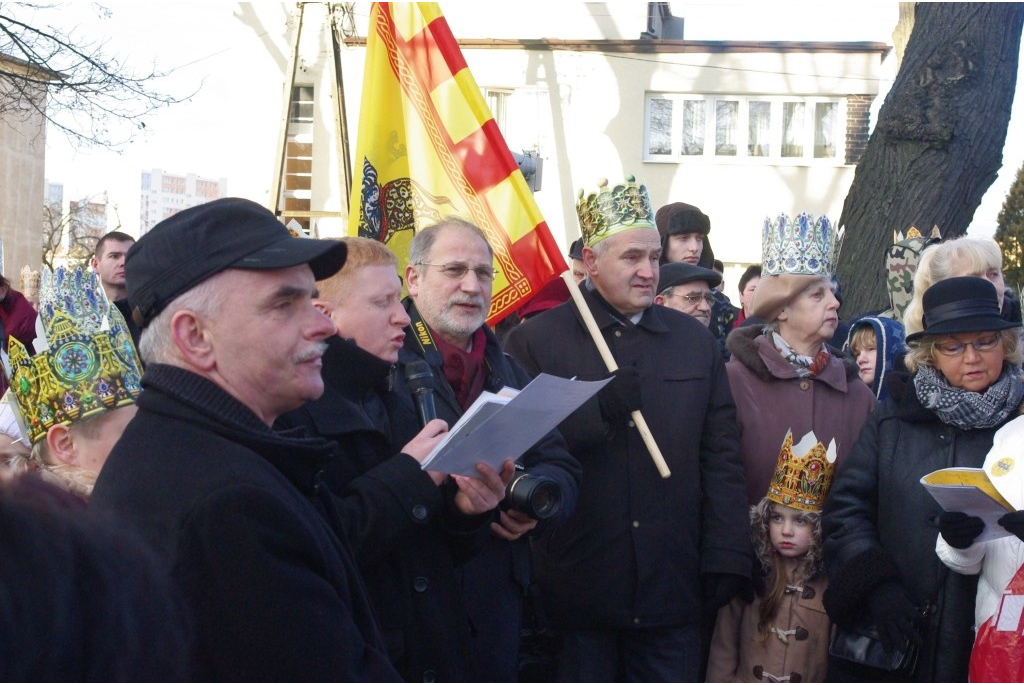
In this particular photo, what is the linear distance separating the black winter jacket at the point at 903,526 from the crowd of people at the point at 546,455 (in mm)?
10

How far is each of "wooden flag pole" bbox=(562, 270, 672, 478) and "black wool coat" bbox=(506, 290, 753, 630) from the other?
0.09 meters

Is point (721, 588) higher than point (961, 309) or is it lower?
lower

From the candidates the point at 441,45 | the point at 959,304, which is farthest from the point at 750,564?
the point at 441,45

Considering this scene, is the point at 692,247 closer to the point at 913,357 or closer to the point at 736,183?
the point at 913,357

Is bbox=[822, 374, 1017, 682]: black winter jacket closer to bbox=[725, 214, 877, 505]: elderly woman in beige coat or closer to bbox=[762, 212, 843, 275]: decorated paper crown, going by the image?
bbox=[725, 214, 877, 505]: elderly woman in beige coat

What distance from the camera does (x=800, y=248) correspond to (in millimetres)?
5223

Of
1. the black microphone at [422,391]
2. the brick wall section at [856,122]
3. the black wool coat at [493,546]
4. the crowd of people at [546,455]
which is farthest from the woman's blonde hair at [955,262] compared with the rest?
the brick wall section at [856,122]

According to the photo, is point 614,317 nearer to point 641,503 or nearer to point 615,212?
point 615,212

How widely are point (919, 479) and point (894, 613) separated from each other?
470 mm

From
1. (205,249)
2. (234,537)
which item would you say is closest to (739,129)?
(205,249)

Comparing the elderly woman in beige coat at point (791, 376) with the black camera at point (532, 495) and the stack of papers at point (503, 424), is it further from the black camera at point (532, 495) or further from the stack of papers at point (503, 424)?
the stack of papers at point (503, 424)

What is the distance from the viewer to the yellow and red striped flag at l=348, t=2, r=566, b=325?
16.1ft

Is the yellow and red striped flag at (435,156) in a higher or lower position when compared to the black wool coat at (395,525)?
higher

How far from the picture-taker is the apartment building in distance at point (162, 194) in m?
38.0
